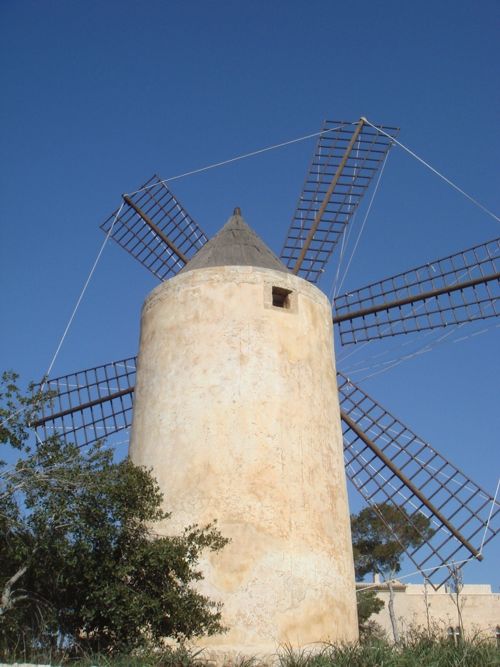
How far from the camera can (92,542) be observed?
655cm

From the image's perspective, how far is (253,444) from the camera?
25.6ft

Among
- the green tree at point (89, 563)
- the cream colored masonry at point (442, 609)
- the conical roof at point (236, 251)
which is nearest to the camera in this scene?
the green tree at point (89, 563)

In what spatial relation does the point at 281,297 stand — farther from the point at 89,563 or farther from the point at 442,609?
the point at 442,609

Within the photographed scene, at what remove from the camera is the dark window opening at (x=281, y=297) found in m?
8.94

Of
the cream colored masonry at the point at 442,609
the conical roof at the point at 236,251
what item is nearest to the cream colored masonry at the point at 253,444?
the conical roof at the point at 236,251

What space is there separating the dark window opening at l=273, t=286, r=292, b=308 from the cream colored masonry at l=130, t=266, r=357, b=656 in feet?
0.24

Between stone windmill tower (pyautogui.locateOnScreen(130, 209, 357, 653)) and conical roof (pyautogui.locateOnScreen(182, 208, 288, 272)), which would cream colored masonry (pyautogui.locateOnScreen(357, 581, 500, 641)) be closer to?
conical roof (pyautogui.locateOnScreen(182, 208, 288, 272))

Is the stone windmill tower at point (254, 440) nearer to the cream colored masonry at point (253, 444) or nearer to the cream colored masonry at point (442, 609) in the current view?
the cream colored masonry at point (253, 444)

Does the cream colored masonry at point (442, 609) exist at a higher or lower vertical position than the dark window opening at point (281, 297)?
lower

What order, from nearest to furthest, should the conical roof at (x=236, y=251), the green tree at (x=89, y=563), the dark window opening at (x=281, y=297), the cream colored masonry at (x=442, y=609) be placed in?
1. the green tree at (x=89, y=563)
2. the dark window opening at (x=281, y=297)
3. the conical roof at (x=236, y=251)
4. the cream colored masonry at (x=442, y=609)

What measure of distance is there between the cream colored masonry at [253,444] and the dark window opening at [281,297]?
0.07 meters

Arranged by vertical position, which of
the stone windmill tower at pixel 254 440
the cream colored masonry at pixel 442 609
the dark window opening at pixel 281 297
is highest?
the dark window opening at pixel 281 297

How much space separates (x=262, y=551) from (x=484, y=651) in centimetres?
216

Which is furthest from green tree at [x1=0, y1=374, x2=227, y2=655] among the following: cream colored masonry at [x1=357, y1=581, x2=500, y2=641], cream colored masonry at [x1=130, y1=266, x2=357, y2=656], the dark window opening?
cream colored masonry at [x1=357, y1=581, x2=500, y2=641]
